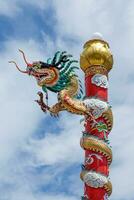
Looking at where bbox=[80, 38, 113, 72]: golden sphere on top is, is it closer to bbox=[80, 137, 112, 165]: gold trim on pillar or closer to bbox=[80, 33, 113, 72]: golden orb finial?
bbox=[80, 33, 113, 72]: golden orb finial

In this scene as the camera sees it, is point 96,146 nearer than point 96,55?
Yes

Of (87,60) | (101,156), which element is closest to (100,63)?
(87,60)

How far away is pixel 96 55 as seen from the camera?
2383 centimetres

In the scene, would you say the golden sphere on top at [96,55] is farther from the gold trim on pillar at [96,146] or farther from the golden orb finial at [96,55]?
the gold trim on pillar at [96,146]

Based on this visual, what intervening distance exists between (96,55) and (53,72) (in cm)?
197

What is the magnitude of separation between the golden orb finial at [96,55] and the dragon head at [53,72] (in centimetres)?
109

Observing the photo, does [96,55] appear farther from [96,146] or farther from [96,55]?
[96,146]

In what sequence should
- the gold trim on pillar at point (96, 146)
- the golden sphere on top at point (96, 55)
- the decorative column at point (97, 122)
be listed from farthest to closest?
1. the golden sphere on top at point (96, 55)
2. the gold trim on pillar at point (96, 146)
3. the decorative column at point (97, 122)

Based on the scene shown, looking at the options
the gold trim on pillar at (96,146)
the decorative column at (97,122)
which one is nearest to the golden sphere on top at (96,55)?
the decorative column at (97,122)

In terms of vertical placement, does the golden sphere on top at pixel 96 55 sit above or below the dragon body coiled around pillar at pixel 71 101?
above

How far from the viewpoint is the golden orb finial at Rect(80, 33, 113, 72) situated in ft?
78.2

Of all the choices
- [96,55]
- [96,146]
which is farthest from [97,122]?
[96,55]

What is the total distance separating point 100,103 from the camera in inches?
904

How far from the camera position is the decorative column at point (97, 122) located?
22.1m
